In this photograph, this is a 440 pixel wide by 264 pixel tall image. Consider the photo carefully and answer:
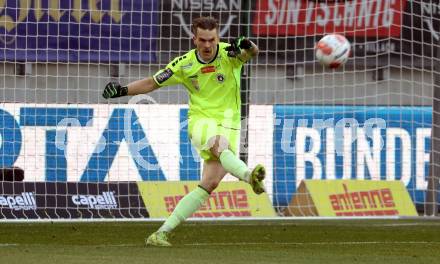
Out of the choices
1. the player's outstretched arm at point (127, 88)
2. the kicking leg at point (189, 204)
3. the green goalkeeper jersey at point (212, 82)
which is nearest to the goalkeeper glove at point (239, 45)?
the green goalkeeper jersey at point (212, 82)

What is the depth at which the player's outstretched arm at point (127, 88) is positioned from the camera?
10.7 metres

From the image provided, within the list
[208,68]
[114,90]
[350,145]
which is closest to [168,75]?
[208,68]

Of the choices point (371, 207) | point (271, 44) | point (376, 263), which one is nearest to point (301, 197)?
point (371, 207)

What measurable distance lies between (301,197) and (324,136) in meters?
1.33

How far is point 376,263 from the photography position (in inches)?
352

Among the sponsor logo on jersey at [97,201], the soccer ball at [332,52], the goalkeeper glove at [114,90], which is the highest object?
the soccer ball at [332,52]

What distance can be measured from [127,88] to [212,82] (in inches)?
29.3

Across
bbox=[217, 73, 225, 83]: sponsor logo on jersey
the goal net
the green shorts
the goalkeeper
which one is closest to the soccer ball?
the goalkeeper

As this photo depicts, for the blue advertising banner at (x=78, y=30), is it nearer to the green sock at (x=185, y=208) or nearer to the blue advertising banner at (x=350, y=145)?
the blue advertising banner at (x=350, y=145)

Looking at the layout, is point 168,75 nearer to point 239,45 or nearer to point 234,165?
point 239,45

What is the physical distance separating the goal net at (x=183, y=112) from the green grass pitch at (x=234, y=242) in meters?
1.61

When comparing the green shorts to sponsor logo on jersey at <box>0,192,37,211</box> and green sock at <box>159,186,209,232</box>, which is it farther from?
sponsor logo on jersey at <box>0,192,37,211</box>

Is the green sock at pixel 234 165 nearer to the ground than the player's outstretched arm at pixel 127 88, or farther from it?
nearer to the ground

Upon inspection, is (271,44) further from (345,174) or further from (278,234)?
(278,234)
